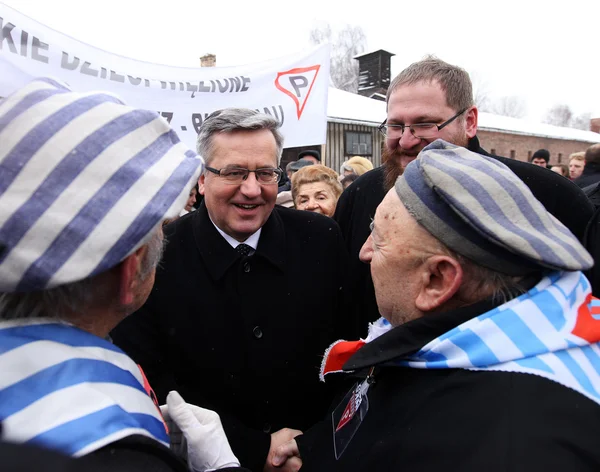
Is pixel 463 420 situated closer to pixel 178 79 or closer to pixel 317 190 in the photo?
pixel 317 190

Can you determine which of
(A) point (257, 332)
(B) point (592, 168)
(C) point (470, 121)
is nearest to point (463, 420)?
(A) point (257, 332)

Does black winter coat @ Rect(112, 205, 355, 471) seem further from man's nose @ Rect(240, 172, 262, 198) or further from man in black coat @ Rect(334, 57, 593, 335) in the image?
man in black coat @ Rect(334, 57, 593, 335)

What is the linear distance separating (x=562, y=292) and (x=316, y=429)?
3.35 ft

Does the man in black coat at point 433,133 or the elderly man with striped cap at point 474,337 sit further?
the man in black coat at point 433,133

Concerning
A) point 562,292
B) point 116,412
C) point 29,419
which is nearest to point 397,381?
point 562,292

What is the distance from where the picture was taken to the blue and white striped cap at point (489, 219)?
108cm

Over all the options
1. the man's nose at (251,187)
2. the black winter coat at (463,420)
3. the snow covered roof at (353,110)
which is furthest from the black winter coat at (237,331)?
the snow covered roof at (353,110)

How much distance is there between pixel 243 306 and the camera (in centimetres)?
206

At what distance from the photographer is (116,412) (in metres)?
0.84

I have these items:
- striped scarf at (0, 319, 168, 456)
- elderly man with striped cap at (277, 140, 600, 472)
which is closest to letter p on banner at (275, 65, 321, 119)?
elderly man with striped cap at (277, 140, 600, 472)

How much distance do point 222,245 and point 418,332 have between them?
1.16 metres

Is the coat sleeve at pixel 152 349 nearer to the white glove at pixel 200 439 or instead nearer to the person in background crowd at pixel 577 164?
the white glove at pixel 200 439

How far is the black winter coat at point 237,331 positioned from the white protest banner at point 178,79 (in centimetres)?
239

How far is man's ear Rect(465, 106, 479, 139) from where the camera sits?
8.16ft
